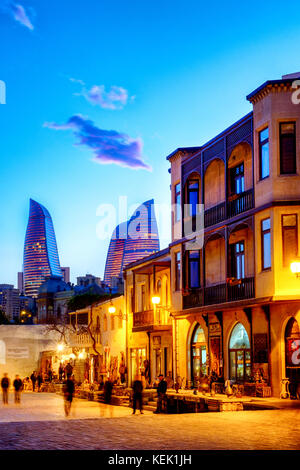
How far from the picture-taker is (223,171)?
32.5 metres

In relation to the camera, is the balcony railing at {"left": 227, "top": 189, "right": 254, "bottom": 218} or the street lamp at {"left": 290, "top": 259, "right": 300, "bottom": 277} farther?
the balcony railing at {"left": 227, "top": 189, "right": 254, "bottom": 218}

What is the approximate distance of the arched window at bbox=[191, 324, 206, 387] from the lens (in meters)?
34.2

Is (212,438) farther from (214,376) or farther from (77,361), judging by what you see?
(77,361)

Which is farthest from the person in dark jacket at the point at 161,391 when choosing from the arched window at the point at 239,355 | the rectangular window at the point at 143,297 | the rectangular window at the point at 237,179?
the rectangular window at the point at 143,297

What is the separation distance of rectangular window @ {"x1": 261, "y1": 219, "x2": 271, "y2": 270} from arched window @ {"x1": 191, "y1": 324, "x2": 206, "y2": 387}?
8289 millimetres

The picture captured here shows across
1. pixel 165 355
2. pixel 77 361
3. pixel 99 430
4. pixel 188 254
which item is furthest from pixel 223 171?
pixel 77 361

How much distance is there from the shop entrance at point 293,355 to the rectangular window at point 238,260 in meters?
4.23

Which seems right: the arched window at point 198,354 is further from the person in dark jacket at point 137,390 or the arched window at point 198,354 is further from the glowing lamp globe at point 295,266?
the glowing lamp globe at point 295,266

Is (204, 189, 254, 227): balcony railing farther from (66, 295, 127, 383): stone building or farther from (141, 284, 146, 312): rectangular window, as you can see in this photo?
(66, 295, 127, 383): stone building

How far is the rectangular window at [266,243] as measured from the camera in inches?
1054

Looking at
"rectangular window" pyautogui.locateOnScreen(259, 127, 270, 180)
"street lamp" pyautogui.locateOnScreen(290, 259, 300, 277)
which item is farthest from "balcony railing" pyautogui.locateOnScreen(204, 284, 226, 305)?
"street lamp" pyautogui.locateOnScreen(290, 259, 300, 277)

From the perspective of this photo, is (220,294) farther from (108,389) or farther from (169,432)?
(169,432)

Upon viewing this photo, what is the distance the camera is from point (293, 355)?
25922 millimetres

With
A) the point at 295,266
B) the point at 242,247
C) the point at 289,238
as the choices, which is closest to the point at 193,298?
the point at 242,247
